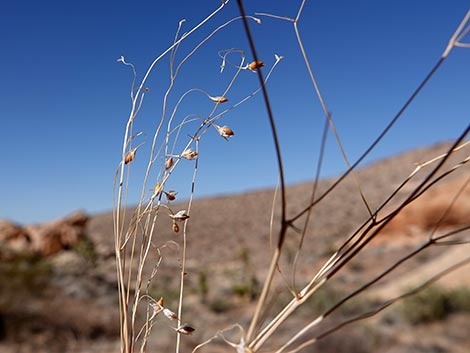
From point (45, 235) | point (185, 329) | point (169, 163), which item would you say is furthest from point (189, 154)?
point (45, 235)

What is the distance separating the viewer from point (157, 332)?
975 centimetres

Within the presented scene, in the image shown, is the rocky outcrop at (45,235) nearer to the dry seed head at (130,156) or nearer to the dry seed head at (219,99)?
the dry seed head at (130,156)

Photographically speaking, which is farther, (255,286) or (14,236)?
(14,236)

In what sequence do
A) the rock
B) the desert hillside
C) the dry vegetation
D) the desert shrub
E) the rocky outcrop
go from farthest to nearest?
1. the rocky outcrop
2. the rock
3. the desert shrub
4. the desert hillside
5. the dry vegetation

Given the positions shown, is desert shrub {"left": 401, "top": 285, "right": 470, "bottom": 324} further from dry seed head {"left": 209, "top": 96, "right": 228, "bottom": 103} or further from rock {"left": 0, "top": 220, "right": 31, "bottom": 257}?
rock {"left": 0, "top": 220, "right": 31, "bottom": 257}

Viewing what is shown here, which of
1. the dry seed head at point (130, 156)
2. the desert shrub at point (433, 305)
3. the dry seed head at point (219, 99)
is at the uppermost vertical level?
the dry seed head at point (219, 99)

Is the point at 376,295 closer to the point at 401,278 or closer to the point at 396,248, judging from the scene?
the point at 401,278

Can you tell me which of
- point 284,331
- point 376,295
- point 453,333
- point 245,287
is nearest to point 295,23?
point 453,333

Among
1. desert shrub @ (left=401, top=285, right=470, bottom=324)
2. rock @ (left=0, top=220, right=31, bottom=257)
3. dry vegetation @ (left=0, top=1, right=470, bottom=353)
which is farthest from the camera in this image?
rock @ (left=0, top=220, right=31, bottom=257)

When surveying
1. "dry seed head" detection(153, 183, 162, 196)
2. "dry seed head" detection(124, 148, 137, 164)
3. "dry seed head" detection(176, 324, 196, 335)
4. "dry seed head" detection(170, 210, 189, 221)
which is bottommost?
"dry seed head" detection(176, 324, 196, 335)

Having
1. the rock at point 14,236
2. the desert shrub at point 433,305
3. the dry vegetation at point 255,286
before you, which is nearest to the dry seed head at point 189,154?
the dry vegetation at point 255,286

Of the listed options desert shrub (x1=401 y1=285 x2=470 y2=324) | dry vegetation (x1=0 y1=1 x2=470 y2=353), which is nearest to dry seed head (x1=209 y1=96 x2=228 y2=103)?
dry vegetation (x1=0 y1=1 x2=470 y2=353)

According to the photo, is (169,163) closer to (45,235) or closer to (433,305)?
(433,305)

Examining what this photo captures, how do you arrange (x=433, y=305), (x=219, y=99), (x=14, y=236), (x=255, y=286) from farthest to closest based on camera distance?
(x=14, y=236), (x=255, y=286), (x=433, y=305), (x=219, y=99)
